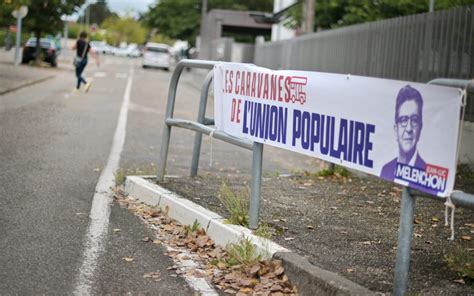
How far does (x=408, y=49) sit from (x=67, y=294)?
9307 millimetres

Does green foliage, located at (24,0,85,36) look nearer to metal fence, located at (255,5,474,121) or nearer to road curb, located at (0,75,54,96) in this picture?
road curb, located at (0,75,54,96)

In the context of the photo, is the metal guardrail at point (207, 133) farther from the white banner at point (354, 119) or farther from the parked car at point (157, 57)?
the parked car at point (157, 57)

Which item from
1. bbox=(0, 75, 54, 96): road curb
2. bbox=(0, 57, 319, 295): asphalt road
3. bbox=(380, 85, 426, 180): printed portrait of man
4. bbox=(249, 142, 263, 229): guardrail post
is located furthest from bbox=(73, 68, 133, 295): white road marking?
bbox=(0, 75, 54, 96): road curb

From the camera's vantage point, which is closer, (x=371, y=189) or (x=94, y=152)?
(x=371, y=189)

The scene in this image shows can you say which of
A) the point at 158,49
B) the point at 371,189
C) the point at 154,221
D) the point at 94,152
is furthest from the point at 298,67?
the point at 158,49

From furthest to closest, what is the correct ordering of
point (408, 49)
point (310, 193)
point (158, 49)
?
point (158, 49)
point (408, 49)
point (310, 193)

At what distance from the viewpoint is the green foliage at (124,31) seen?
431 feet

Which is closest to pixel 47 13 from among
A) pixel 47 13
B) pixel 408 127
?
pixel 47 13

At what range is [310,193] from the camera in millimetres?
7848

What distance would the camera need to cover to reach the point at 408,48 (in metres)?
12.5

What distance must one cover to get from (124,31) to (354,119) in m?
131

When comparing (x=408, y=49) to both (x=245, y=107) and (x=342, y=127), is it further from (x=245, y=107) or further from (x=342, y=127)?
(x=342, y=127)

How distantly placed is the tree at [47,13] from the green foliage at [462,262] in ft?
107

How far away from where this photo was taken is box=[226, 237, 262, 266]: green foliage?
17.0ft
